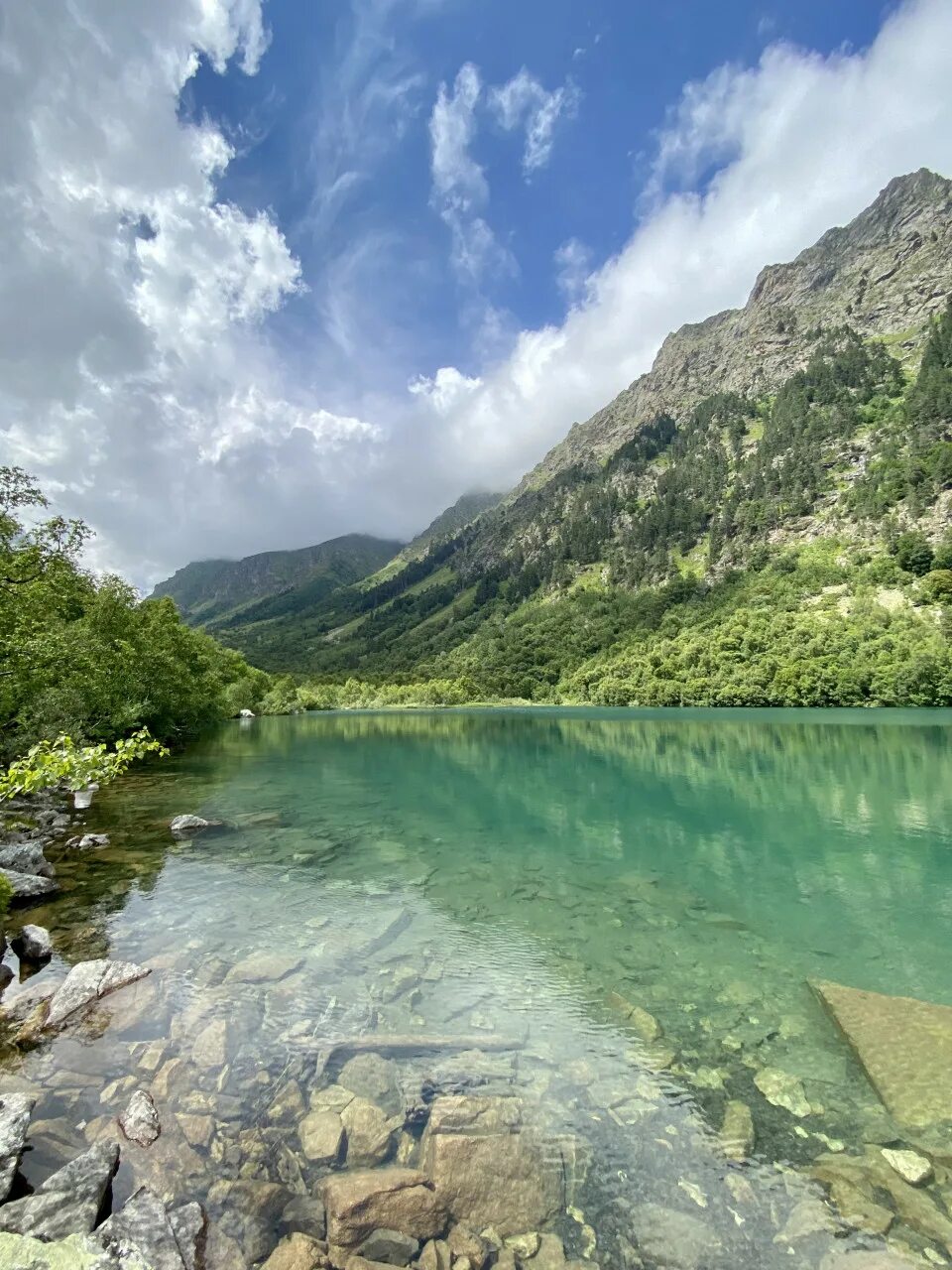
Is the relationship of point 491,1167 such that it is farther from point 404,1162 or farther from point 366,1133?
point 366,1133

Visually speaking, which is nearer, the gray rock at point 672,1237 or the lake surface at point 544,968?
the gray rock at point 672,1237

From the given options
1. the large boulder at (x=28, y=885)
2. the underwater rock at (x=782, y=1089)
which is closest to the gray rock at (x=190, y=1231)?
the underwater rock at (x=782, y=1089)

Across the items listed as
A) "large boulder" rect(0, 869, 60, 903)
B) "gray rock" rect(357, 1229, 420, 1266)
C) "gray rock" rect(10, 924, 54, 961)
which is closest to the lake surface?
"gray rock" rect(10, 924, 54, 961)

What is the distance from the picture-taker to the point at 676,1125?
847 cm

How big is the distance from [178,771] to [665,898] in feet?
141

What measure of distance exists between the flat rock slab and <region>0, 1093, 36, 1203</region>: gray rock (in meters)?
11.5

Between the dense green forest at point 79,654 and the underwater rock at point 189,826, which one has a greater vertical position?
the dense green forest at point 79,654

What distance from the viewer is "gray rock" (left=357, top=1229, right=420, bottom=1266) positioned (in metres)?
6.17

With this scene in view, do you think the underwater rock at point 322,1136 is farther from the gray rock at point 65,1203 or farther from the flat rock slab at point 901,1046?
the flat rock slab at point 901,1046

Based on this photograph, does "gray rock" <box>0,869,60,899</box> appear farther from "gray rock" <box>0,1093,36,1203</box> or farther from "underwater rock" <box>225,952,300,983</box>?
"gray rock" <box>0,1093,36,1203</box>

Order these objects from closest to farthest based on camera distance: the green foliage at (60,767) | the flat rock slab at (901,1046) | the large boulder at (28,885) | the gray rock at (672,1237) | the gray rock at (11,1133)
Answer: the gray rock at (672,1237) → the gray rock at (11,1133) → the flat rock slab at (901,1046) → the green foliage at (60,767) → the large boulder at (28,885)

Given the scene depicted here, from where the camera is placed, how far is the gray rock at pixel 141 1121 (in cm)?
785

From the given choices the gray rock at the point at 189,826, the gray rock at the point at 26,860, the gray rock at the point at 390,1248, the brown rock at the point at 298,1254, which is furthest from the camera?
the gray rock at the point at 189,826

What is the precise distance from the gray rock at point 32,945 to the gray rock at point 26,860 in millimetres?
5970
